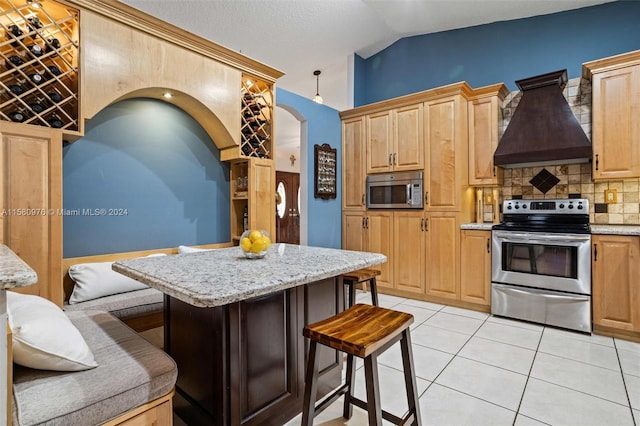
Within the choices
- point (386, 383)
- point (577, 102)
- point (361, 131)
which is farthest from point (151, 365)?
point (577, 102)

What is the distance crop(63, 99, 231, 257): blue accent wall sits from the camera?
2469 mm

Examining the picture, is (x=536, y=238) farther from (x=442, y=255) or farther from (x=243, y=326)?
(x=243, y=326)

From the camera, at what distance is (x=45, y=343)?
105 centimetres

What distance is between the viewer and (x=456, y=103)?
347 centimetres

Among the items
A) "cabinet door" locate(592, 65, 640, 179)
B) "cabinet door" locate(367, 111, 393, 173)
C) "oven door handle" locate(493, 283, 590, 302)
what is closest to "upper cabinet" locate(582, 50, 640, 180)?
"cabinet door" locate(592, 65, 640, 179)

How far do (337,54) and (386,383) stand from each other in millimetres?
4361

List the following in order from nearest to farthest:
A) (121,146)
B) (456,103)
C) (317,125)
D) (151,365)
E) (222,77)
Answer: (151,365), (121,146), (222,77), (456,103), (317,125)

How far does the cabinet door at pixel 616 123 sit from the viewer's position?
2732 mm

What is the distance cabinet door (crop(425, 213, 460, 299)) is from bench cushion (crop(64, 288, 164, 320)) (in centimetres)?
282

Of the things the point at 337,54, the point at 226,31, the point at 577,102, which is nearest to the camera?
the point at 577,102

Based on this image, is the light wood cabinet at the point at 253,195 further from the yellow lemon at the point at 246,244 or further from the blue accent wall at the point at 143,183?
the yellow lemon at the point at 246,244

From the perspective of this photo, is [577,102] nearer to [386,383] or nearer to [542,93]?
[542,93]

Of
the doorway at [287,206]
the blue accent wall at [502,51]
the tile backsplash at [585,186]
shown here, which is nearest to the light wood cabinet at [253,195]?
the blue accent wall at [502,51]

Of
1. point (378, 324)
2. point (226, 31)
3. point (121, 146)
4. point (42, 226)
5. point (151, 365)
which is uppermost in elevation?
point (226, 31)
